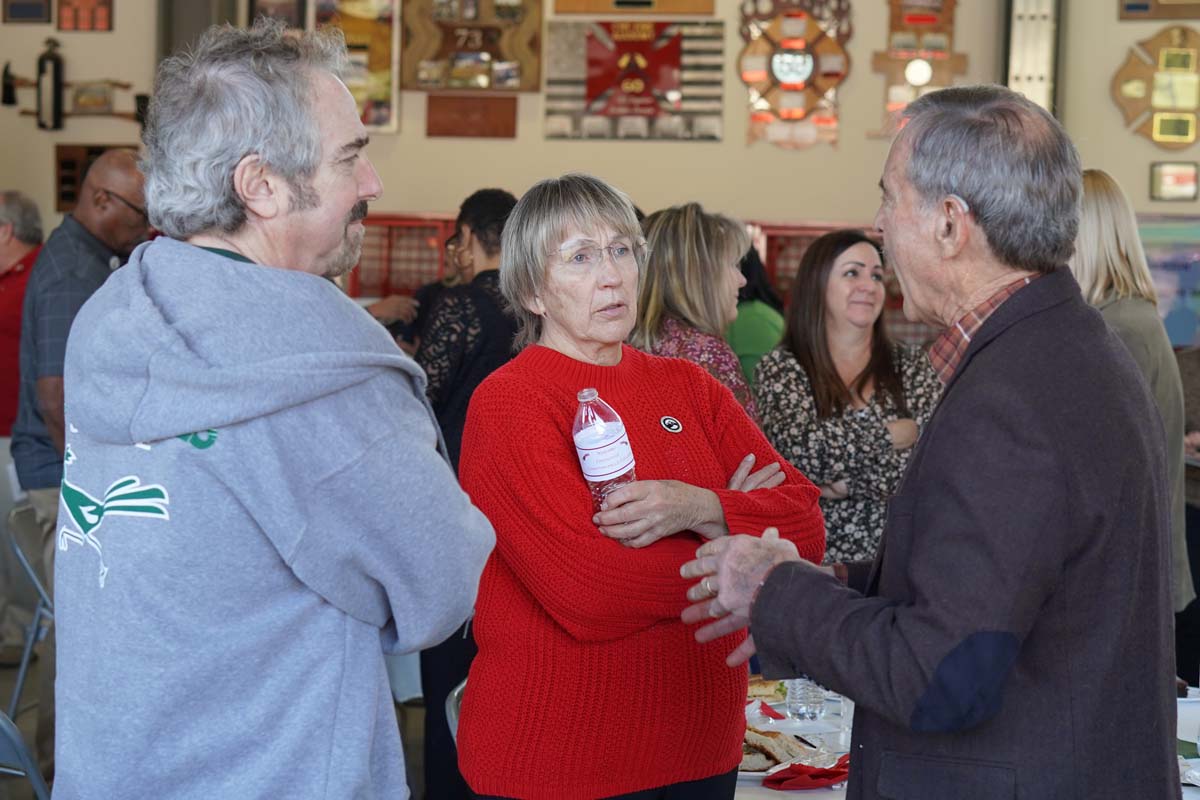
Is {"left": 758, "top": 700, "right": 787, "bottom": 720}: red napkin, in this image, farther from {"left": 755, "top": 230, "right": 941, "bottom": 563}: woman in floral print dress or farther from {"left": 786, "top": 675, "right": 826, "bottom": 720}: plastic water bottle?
{"left": 755, "top": 230, "right": 941, "bottom": 563}: woman in floral print dress

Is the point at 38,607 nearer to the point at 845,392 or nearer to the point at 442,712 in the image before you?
the point at 442,712

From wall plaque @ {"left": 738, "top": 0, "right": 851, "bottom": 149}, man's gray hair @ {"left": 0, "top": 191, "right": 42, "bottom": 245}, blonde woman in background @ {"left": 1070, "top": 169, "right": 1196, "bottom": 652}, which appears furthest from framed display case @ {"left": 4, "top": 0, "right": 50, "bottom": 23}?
blonde woman in background @ {"left": 1070, "top": 169, "right": 1196, "bottom": 652}

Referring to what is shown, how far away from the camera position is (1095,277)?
388 cm

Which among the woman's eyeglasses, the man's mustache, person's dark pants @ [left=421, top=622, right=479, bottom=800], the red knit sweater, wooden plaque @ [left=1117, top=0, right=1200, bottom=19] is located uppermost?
wooden plaque @ [left=1117, top=0, right=1200, bottom=19]

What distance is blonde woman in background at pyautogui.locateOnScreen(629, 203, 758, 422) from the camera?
359 cm

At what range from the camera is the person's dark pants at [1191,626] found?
421cm

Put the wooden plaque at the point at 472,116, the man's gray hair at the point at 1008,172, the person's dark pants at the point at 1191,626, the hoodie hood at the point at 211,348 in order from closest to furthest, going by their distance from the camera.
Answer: the hoodie hood at the point at 211,348 → the man's gray hair at the point at 1008,172 → the person's dark pants at the point at 1191,626 → the wooden plaque at the point at 472,116

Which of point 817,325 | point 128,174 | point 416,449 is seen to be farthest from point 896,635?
point 128,174

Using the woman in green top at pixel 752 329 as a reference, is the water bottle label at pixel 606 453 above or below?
below

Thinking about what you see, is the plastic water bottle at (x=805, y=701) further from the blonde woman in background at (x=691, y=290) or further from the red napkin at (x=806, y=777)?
the blonde woman in background at (x=691, y=290)

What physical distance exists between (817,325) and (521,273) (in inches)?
67.7

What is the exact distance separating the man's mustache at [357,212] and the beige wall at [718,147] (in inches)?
246

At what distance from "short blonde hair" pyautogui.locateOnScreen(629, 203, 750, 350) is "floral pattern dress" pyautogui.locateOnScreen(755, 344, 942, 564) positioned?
1.04 ft

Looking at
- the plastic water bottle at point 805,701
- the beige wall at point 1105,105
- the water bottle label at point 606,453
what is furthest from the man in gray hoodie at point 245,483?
the beige wall at point 1105,105
